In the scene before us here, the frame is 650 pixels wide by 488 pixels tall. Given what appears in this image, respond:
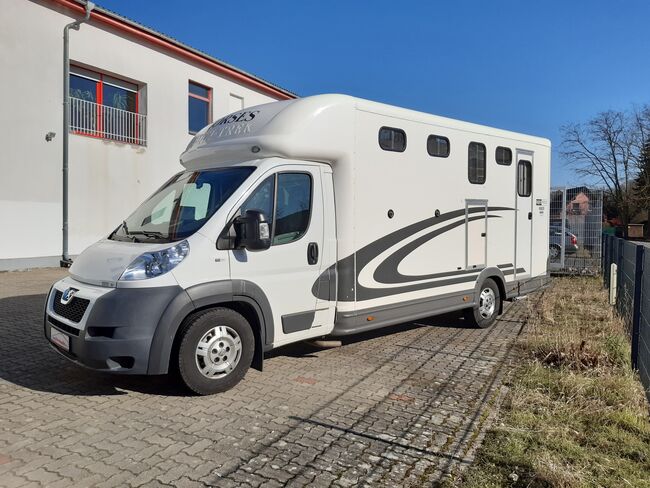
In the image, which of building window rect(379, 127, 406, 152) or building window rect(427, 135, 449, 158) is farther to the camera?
building window rect(427, 135, 449, 158)

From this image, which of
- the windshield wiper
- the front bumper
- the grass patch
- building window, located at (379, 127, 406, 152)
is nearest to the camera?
the grass patch

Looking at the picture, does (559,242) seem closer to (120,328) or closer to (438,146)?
(438,146)

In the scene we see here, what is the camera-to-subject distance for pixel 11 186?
1271 cm

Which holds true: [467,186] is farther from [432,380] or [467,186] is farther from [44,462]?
[44,462]

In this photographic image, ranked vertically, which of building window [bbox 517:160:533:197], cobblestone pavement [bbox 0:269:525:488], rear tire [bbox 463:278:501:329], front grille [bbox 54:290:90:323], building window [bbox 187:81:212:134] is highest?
building window [bbox 187:81:212:134]

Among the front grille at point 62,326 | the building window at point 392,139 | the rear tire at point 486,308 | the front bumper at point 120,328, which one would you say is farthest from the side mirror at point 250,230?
the rear tire at point 486,308

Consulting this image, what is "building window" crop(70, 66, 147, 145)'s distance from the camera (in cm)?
1437

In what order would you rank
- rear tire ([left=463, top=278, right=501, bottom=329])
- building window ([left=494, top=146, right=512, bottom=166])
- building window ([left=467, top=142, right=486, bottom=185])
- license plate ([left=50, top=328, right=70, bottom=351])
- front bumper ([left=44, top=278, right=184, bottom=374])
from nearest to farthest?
front bumper ([left=44, top=278, right=184, bottom=374]), license plate ([left=50, top=328, right=70, bottom=351]), building window ([left=467, top=142, right=486, bottom=185]), rear tire ([left=463, top=278, right=501, bottom=329]), building window ([left=494, top=146, right=512, bottom=166])

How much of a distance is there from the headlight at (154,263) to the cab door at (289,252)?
499 millimetres

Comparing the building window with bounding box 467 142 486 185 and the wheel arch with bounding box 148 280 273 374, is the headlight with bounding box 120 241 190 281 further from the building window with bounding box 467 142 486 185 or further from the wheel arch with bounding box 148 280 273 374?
the building window with bounding box 467 142 486 185

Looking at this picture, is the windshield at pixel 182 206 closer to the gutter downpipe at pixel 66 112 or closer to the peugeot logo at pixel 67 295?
the peugeot logo at pixel 67 295

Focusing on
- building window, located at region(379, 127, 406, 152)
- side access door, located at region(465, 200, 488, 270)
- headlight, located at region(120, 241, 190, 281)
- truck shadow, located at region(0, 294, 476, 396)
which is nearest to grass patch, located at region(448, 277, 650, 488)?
side access door, located at region(465, 200, 488, 270)

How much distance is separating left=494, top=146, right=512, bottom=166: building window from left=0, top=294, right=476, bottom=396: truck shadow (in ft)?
9.58

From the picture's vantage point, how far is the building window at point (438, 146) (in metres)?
6.71
